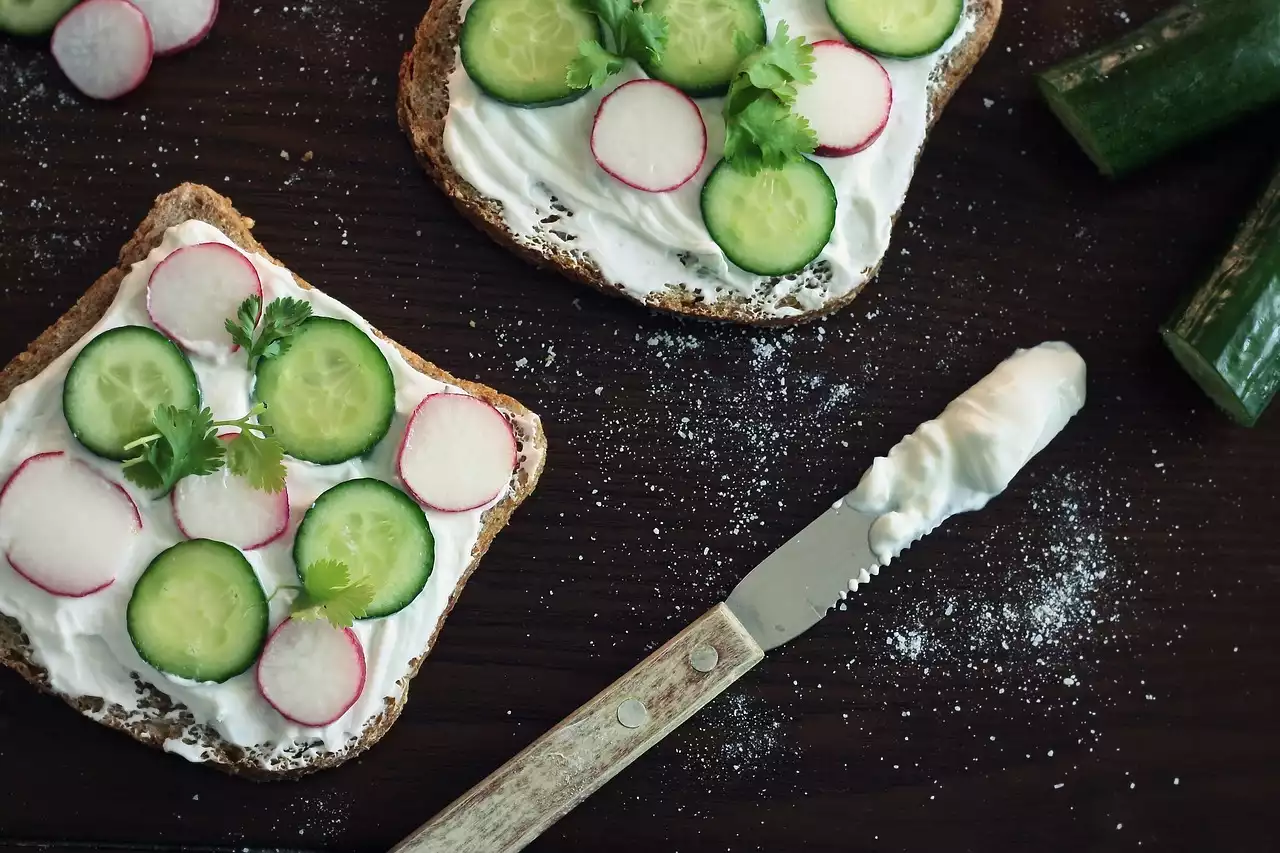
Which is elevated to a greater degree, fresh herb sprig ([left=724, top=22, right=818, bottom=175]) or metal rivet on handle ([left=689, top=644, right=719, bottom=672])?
fresh herb sprig ([left=724, top=22, right=818, bottom=175])

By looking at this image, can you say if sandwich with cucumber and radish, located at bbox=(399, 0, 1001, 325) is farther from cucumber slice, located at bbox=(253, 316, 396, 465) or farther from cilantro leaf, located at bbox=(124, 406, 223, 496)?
cilantro leaf, located at bbox=(124, 406, 223, 496)

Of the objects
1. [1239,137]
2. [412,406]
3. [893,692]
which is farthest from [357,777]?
[1239,137]

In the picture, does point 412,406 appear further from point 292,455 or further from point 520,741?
point 520,741

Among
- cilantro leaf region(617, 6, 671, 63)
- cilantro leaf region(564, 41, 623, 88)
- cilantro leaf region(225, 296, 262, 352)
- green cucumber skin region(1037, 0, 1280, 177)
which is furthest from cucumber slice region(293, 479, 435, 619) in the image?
green cucumber skin region(1037, 0, 1280, 177)

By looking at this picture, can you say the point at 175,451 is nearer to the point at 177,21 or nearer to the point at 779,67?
the point at 177,21

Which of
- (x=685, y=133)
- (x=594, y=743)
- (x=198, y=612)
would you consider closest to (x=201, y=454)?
(x=198, y=612)
